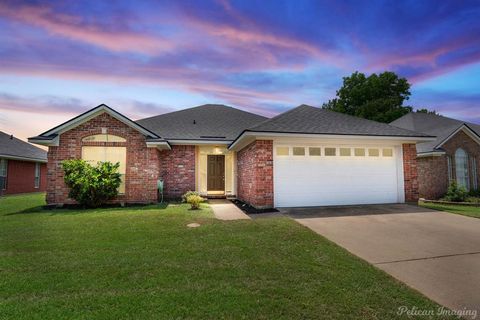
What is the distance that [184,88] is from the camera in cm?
1177

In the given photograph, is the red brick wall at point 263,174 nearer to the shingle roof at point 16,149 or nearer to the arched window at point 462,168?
the arched window at point 462,168

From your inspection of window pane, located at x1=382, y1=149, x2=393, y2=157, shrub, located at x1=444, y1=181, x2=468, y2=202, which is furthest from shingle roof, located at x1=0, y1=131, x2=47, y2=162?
shrub, located at x1=444, y1=181, x2=468, y2=202

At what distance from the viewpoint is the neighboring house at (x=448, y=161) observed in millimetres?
14445

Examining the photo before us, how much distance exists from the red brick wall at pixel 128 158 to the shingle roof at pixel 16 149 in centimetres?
960

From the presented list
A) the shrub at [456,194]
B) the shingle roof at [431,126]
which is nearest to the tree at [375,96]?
the shingle roof at [431,126]

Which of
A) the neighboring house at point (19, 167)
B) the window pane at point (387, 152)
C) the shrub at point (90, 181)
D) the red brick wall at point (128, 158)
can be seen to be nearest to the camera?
the shrub at point (90, 181)

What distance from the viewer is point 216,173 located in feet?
47.7

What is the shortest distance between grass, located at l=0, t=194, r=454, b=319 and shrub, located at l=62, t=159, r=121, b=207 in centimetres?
386

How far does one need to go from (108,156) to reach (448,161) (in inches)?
751

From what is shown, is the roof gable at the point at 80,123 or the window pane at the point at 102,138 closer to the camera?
the roof gable at the point at 80,123

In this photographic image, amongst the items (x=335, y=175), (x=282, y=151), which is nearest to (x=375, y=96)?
(x=335, y=175)

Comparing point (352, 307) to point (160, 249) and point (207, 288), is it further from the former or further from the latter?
point (160, 249)

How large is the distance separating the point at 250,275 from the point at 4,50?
383 inches

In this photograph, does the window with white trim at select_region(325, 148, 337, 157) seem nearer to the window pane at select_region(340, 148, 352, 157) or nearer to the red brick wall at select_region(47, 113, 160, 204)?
the window pane at select_region(340, 148, 352, 157)
